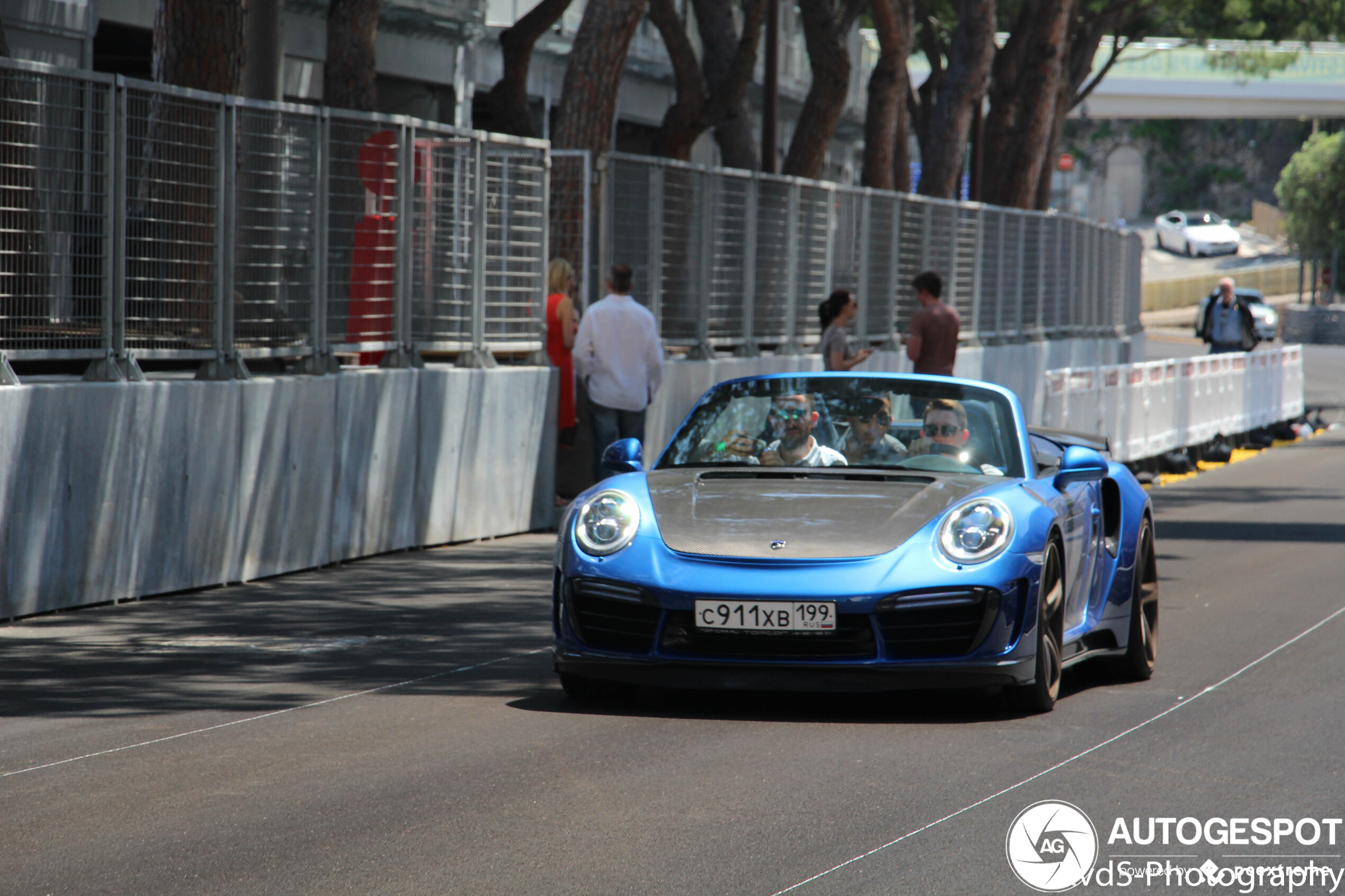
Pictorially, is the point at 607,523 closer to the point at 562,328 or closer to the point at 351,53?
the point at 562,328

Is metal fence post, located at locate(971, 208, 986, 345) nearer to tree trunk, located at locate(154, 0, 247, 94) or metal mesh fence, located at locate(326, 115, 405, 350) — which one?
metal mesh fence, located at locate(326, 115, 405, 350)

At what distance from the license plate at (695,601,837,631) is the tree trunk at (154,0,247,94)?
21.3 feet

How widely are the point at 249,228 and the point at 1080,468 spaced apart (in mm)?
5705

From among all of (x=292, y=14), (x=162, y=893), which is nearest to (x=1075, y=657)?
(x=162, y=893)

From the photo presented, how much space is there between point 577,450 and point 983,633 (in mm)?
9011

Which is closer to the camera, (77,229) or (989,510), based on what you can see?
(989,510)

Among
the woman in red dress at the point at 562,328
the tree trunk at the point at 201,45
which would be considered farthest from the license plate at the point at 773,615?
the woman in red dress at the point at 562,328

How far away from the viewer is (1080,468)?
301 inches

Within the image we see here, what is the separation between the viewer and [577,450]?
15750mm

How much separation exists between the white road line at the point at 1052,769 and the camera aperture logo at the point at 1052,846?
187 mm

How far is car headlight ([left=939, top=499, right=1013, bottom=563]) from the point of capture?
699 centimetres

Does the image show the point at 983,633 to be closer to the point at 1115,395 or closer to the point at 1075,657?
the point at 1075,657

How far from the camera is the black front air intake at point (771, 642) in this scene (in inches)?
273

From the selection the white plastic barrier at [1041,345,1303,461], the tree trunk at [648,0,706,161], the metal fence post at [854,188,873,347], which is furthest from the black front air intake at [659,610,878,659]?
the tree trunk at [648,0,706,161]
